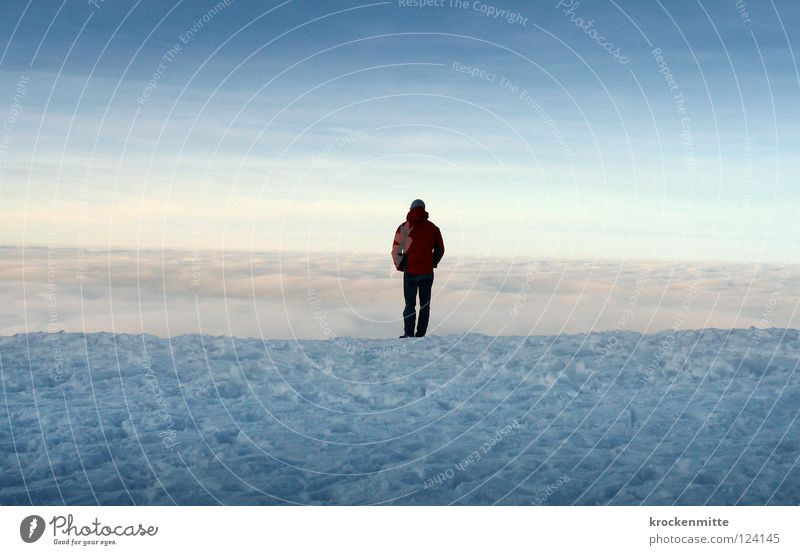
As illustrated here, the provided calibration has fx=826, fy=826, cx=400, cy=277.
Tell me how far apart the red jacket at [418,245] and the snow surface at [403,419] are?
173cm

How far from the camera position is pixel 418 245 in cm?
1747

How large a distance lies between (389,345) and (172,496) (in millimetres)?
7430

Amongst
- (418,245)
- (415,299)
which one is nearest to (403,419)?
(415,299)

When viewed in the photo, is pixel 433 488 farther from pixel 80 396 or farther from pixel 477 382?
pixel 80 396

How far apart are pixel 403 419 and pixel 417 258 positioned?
601 cm

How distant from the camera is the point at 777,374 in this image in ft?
48.4

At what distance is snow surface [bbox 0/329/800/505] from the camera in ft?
31.8

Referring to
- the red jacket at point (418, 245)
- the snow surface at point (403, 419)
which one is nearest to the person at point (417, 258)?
the red jacket at point (418, 245)

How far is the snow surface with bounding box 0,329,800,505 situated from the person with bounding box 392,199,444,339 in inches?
40.5

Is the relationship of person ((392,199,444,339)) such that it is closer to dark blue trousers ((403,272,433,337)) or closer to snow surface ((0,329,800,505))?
dark blue trousers ((403,272,433,337))

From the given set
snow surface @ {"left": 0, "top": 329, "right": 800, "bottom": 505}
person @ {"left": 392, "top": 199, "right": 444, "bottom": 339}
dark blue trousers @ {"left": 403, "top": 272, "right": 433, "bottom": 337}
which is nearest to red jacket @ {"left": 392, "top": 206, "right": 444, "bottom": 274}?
person @ {"left": 392, "top": 199, "right": 444, "bottom": 339}

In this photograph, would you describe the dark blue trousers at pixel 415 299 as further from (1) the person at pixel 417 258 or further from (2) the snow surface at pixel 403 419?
(2) the snow surface at pixel 403 419

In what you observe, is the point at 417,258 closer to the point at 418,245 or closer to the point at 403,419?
the point at 418,245

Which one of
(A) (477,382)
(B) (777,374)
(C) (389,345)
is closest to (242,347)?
(C) (389,345)
